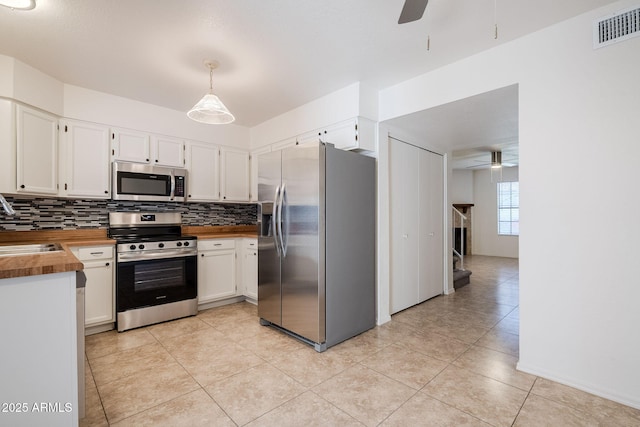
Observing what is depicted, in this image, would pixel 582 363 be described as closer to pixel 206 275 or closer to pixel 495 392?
pixel 495 392

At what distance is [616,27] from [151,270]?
170 inches

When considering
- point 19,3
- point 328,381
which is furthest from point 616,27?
point 19,3

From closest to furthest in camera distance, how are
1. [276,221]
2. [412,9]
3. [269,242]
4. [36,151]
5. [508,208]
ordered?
[412,9], [36,151], [276,221], [269,242], [508,208]

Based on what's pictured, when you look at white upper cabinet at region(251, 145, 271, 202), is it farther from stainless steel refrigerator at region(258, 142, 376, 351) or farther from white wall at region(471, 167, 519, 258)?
white wall at region(471, 167, 519, 258)

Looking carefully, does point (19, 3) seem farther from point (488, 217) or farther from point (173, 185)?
point (488, 217)

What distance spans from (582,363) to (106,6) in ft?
12.9

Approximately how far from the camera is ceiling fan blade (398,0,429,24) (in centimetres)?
136

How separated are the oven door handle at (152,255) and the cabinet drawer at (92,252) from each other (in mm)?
134

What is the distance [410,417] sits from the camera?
174cm

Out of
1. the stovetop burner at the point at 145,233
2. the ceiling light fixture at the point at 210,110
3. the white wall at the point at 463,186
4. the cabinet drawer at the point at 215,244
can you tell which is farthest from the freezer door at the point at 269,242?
the white wall at the point at 463,186

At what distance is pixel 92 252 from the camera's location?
9.62 ft

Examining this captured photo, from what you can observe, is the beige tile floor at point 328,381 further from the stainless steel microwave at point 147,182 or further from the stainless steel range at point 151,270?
the stainless steel microwave at point 147,182

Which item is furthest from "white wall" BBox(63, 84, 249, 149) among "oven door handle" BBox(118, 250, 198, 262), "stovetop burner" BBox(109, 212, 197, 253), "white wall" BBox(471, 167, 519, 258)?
"white wall" BBox(471, 167, 519, 258)

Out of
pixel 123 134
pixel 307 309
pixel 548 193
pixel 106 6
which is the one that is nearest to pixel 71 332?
pixel 307 309
